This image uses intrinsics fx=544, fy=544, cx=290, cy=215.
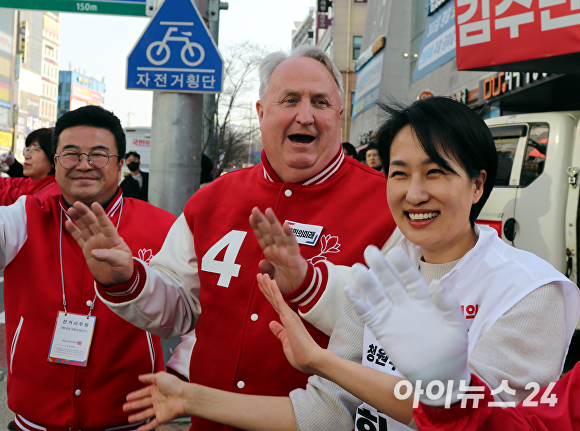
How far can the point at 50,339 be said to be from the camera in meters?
2.25

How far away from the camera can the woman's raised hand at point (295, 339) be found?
149 cm

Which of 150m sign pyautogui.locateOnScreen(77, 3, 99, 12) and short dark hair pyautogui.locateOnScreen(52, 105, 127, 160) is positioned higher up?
150m sign pyautogui.locateOnScreen(77, 3, 99, 12)

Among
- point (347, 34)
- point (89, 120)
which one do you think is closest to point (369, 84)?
point (347, 34)

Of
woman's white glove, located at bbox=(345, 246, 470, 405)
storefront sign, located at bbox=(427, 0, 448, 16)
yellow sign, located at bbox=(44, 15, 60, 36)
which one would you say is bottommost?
woman's white glove, located at bbox=(345, 246, 470, 405)

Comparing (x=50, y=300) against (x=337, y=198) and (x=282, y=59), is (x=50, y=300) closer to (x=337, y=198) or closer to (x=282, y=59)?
(x=337, y=198)

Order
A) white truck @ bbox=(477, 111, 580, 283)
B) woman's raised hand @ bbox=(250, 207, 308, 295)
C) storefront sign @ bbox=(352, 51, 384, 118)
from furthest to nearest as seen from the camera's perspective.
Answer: storefront sign @ bbox=(352, 51, 384, 118), white truck @ bbox=(477, 111, 580, 283), woman's raised hand @ bbox=(250, 207, 308, 295)

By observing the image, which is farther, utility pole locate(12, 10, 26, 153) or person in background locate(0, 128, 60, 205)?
utility pole locate(12, 10, 26, 153)

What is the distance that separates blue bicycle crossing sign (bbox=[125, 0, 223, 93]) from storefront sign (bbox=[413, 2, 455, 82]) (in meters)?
11.2

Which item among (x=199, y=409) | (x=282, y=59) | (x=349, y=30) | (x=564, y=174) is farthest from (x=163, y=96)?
(x=349, y=30)

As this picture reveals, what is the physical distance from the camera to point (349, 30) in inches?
1471

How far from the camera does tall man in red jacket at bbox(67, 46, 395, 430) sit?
197 cm

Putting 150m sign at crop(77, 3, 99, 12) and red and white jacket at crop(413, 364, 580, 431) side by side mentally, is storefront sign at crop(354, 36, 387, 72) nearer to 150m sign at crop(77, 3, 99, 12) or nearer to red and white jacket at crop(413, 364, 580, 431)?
150m sign at crop(77, 3, 99, 12)

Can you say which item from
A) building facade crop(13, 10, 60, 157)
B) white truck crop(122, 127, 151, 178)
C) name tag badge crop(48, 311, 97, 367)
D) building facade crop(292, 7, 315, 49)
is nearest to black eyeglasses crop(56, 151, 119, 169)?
name tag badge crop(48, 311, 97, 367)

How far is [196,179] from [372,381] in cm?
277
